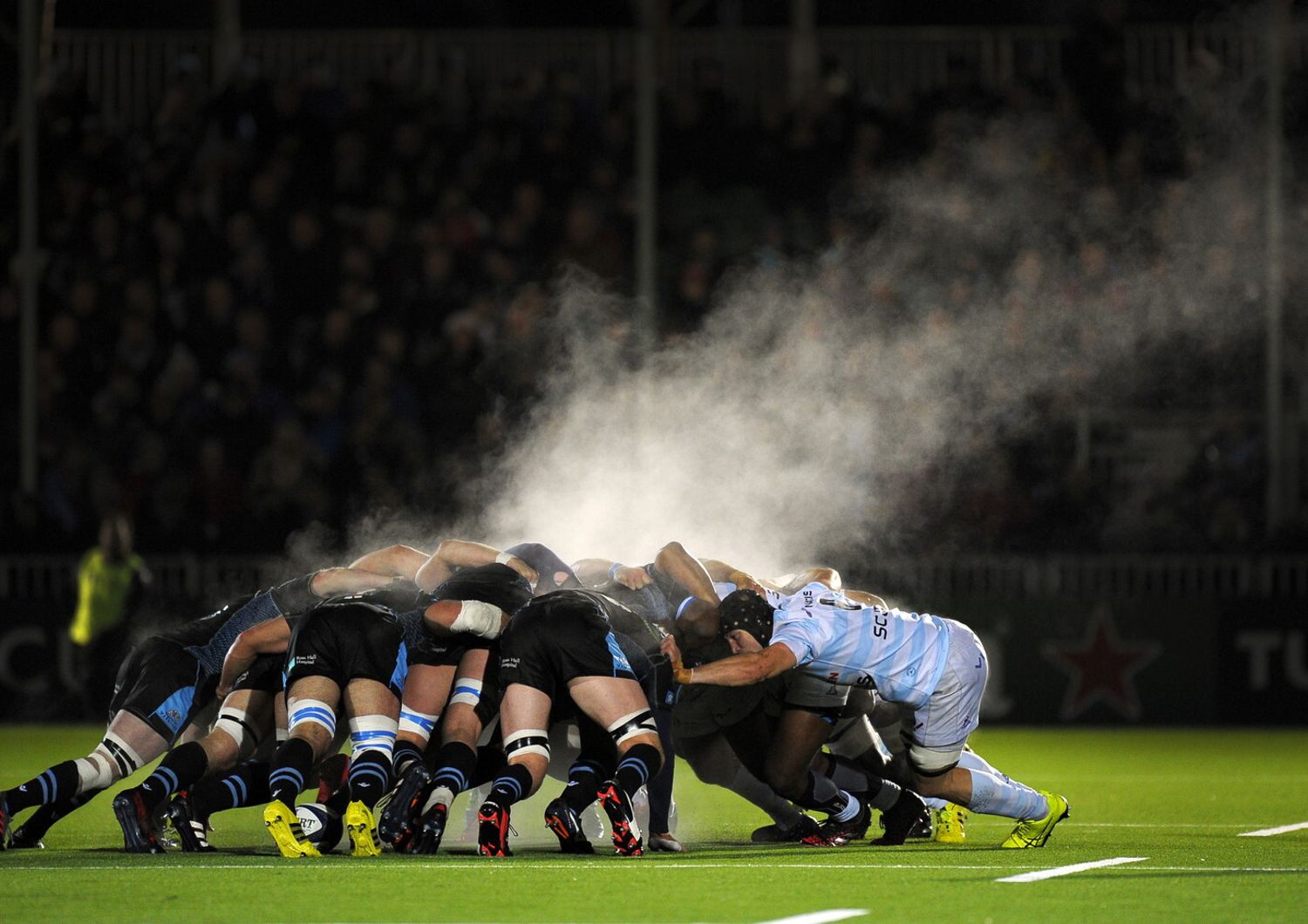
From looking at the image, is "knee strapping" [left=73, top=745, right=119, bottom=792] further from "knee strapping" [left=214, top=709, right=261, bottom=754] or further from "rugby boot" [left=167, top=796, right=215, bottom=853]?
"knee strapping" [left=214, top=709, right=261, bottom=754]

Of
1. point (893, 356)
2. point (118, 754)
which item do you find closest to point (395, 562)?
point (118, 754)

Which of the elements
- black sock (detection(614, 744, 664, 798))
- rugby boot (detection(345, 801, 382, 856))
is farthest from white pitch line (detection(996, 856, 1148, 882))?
rugby boot (detection(345, 801, 382, 856))

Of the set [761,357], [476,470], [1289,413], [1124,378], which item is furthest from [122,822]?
[1289,413]

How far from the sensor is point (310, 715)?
9312 millimetres

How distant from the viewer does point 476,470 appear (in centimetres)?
1789

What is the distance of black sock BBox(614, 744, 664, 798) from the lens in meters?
8.92

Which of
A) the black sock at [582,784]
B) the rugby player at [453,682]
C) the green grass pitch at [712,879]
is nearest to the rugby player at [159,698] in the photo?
the green grass pitch at [712,879]

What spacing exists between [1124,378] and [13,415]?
31.7 ft

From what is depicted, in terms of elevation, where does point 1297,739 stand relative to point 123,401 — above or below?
below

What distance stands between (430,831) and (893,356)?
10.5 m

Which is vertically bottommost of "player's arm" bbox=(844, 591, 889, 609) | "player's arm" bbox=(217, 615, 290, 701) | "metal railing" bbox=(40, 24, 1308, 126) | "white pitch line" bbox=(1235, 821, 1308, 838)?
"white pitch line" bbox=(1235, 821, 1308, 838)

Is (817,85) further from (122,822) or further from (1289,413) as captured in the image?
(122,822)

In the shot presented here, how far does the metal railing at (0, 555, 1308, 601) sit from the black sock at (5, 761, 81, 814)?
9.19 m

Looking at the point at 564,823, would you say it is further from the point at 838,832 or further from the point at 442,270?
the point at 442,270
